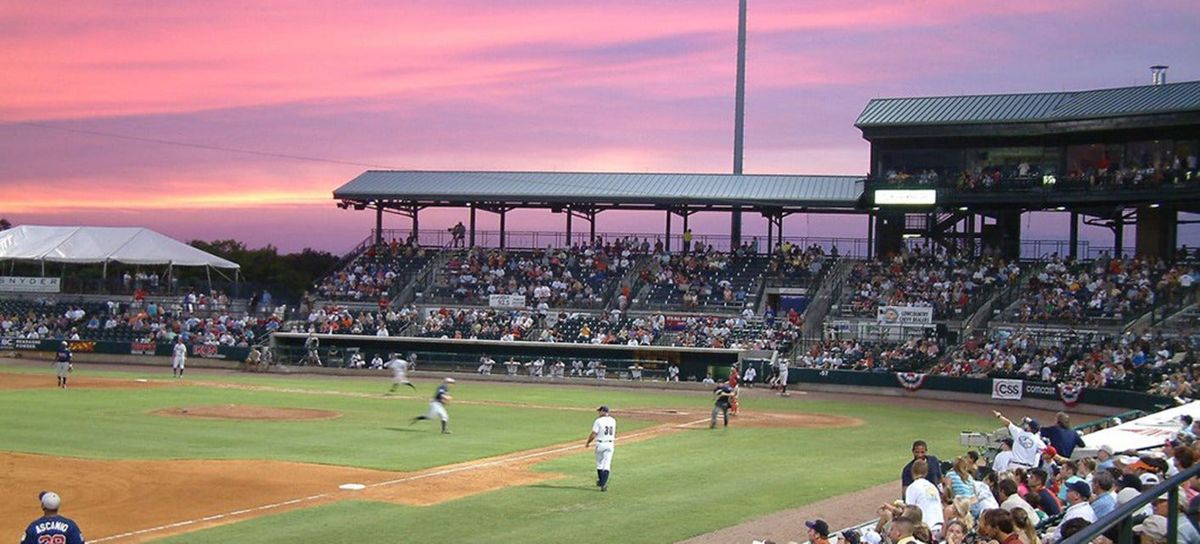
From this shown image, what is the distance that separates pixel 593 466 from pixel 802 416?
590 inches

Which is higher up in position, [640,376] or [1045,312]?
[1045,312]

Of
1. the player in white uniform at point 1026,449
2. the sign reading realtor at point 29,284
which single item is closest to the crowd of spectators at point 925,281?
the player in white uniform at point 1026,449

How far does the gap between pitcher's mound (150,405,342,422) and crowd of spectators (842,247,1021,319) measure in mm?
28272

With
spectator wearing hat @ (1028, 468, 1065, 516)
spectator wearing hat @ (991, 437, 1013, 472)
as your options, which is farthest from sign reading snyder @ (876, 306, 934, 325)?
spectator wearing hat @ (1028, 468, 1065, 516)

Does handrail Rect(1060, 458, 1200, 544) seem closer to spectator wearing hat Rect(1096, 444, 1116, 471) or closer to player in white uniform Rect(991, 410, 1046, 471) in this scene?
spectator wearing hat Rect(1096, 444, 1116, 471)

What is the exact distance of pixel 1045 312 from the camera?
5112cm

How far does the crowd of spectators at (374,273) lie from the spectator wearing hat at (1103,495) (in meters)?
54.7

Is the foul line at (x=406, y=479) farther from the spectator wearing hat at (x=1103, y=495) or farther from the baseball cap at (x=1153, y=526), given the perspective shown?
the baseball cap at (x=1153, y=526)

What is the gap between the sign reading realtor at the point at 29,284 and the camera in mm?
68125

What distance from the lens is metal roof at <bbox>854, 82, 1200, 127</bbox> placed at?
180 ft

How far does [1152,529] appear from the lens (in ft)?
22.1

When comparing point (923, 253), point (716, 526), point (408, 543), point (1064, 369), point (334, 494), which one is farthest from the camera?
point (923, 253)

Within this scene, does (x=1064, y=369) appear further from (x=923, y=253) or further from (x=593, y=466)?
(x=593, y=466)

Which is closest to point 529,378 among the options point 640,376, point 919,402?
point 640,376
